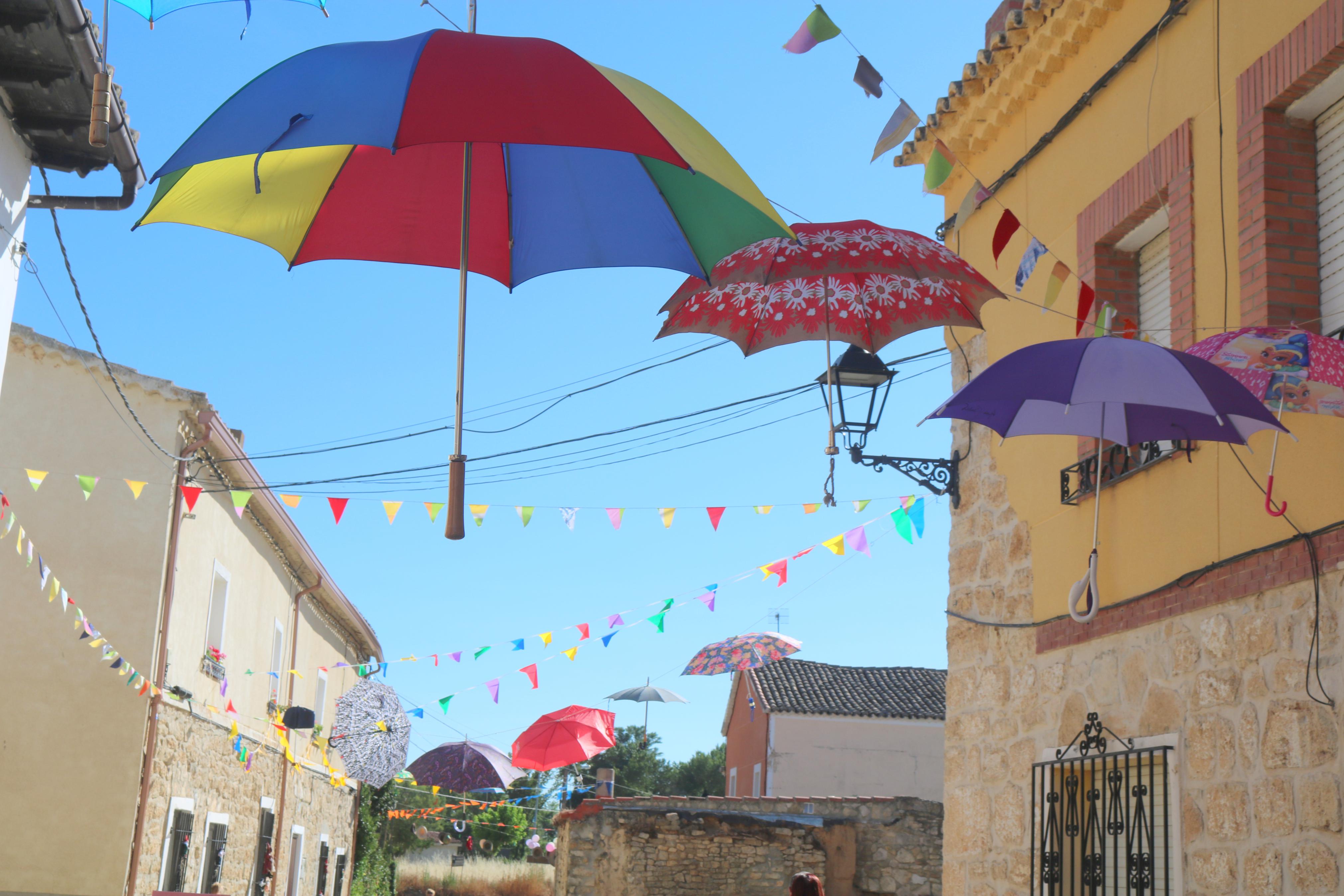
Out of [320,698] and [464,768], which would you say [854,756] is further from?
[320,698]

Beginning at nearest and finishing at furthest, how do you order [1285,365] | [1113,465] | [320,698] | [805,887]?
[1285,365]
[1113,465]
[805,887]
[320,698]

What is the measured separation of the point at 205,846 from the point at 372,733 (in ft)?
18.3

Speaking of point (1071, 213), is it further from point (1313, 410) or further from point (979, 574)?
point (1313, 410)

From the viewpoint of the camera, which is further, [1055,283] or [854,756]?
[854,756]

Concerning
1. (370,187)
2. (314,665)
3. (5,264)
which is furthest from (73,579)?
(370,187)

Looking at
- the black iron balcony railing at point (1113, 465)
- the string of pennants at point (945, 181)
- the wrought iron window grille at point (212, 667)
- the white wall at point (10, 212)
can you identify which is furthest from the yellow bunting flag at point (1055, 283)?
the wrought iron window grille at point (212, 667)

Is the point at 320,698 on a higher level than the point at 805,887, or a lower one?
higher

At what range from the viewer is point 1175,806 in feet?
17.2

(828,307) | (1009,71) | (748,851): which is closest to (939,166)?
(828,307)

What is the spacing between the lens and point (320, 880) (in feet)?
63.1

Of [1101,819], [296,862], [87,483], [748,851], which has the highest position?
[87,483]

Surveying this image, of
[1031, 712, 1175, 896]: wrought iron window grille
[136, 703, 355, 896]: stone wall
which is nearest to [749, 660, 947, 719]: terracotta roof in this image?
[136, 703, 355, 896]: stone wall

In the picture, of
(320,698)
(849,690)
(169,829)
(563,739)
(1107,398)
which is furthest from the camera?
(849,690)

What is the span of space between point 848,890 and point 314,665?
841 centimetres
